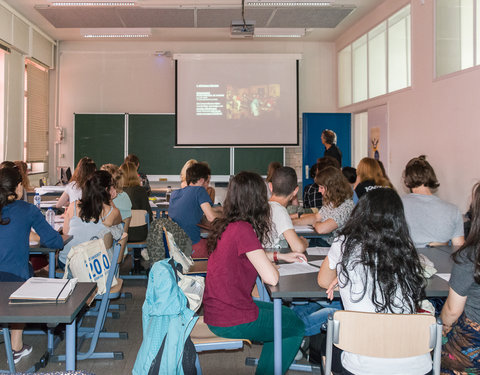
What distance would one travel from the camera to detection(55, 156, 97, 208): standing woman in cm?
508

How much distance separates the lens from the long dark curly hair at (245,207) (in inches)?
102

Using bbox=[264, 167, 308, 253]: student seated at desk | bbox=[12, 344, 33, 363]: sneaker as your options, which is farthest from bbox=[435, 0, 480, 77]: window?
bbox=[12, 344, 33, 363]: sneaker

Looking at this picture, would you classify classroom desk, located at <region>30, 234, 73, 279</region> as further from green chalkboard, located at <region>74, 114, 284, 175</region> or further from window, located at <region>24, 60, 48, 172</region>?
green chalkboard, located at <region>74, 114, 284, 175</region>

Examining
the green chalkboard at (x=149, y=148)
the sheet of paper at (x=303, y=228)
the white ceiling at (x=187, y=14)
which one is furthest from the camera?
the green chalkboard at (x=149, y=148)

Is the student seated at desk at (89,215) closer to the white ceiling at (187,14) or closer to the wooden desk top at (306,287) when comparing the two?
the wooden desk top at (306,287)

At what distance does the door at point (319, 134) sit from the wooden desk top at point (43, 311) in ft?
23.9

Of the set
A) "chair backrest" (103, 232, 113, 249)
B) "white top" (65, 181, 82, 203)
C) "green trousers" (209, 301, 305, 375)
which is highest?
"white top" (65, 181, 82, 203)

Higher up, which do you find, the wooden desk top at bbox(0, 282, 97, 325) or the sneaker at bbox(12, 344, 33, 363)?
the wooden desk top at bbox(0, 282, 97, 325)

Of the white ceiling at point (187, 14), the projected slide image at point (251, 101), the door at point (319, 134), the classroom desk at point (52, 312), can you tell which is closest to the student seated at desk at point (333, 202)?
the classroom desk at point (52, 312)

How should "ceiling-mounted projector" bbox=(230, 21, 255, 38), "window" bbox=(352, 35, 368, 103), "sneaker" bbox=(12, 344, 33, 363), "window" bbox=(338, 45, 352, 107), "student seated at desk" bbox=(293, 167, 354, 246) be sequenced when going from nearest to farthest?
"sneaker" bbox=(12, 344, 33, 363) < "student seated at desk" bbox=(293, 167, 354, 246) < "ceiling-mounted projector" bbox=(230, 21, 255, 38) < "window" bbox=(352, 35, 368, 103) < "window" bbox=(338, 45, 352, 107)

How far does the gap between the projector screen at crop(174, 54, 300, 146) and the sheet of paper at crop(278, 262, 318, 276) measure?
6454 mm

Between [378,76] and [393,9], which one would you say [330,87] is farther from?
[393,9]

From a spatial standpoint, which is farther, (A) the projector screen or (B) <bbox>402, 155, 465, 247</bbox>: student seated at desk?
(A) the projector screen

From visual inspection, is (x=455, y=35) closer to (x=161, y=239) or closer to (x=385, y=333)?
(x=161, y=239)
